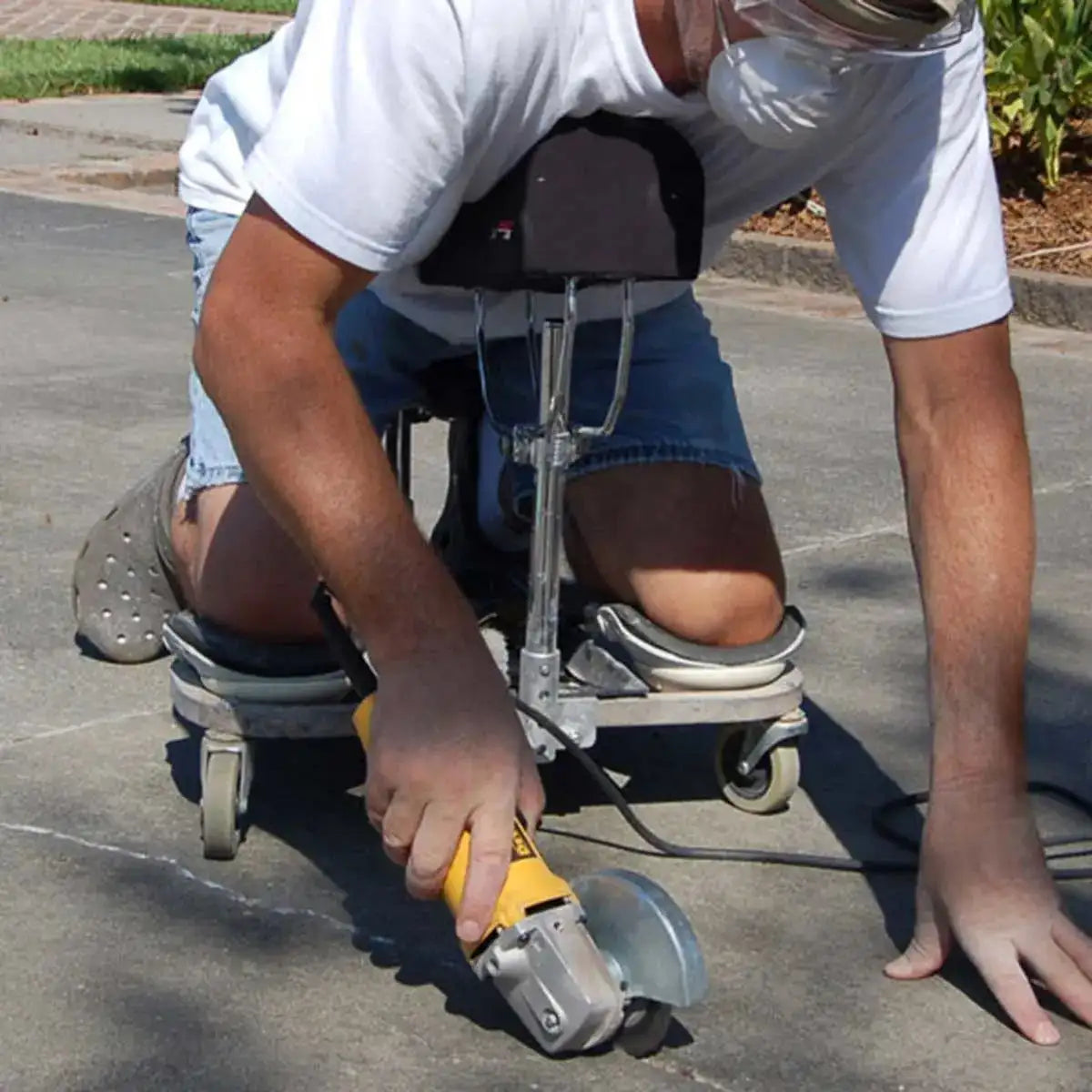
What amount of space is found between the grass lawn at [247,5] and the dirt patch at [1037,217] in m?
10.5

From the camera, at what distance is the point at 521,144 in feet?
8.45

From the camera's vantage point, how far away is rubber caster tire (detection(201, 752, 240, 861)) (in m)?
2.87

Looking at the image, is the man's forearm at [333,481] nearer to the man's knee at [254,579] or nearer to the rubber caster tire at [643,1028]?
the rubber caster tire at [643,1028]

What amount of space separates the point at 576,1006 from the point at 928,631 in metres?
0.69

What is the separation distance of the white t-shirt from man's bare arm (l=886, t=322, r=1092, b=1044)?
0.30ft

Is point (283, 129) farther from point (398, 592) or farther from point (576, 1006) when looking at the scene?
point (576, 1006)

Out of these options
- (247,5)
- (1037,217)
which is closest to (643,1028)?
(1037,217)

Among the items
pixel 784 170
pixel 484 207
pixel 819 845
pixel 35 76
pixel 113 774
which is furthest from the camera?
pixel 35 76

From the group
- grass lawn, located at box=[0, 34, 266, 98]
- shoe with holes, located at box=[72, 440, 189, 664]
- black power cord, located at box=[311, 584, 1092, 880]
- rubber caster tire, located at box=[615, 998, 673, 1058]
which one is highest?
rubber caster tire, located at box=[615, 998, 673, 1058]

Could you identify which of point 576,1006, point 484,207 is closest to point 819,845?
point 576,1006

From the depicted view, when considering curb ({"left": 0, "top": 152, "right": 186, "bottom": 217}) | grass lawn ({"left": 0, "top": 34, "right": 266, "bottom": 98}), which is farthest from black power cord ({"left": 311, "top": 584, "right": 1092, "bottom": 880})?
grass lawn ({"left": 0, "top": 34, "right": 266, "bottom": 98})

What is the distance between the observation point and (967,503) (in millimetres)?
2676

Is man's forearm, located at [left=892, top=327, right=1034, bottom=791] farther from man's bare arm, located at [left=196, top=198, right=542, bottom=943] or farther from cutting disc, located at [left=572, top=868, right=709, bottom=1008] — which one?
man's bare arm, located at [left=196, top=198, right=542, bottom=943]

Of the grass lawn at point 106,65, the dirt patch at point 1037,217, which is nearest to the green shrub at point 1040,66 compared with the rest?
the dirt patch at point 1037,217
